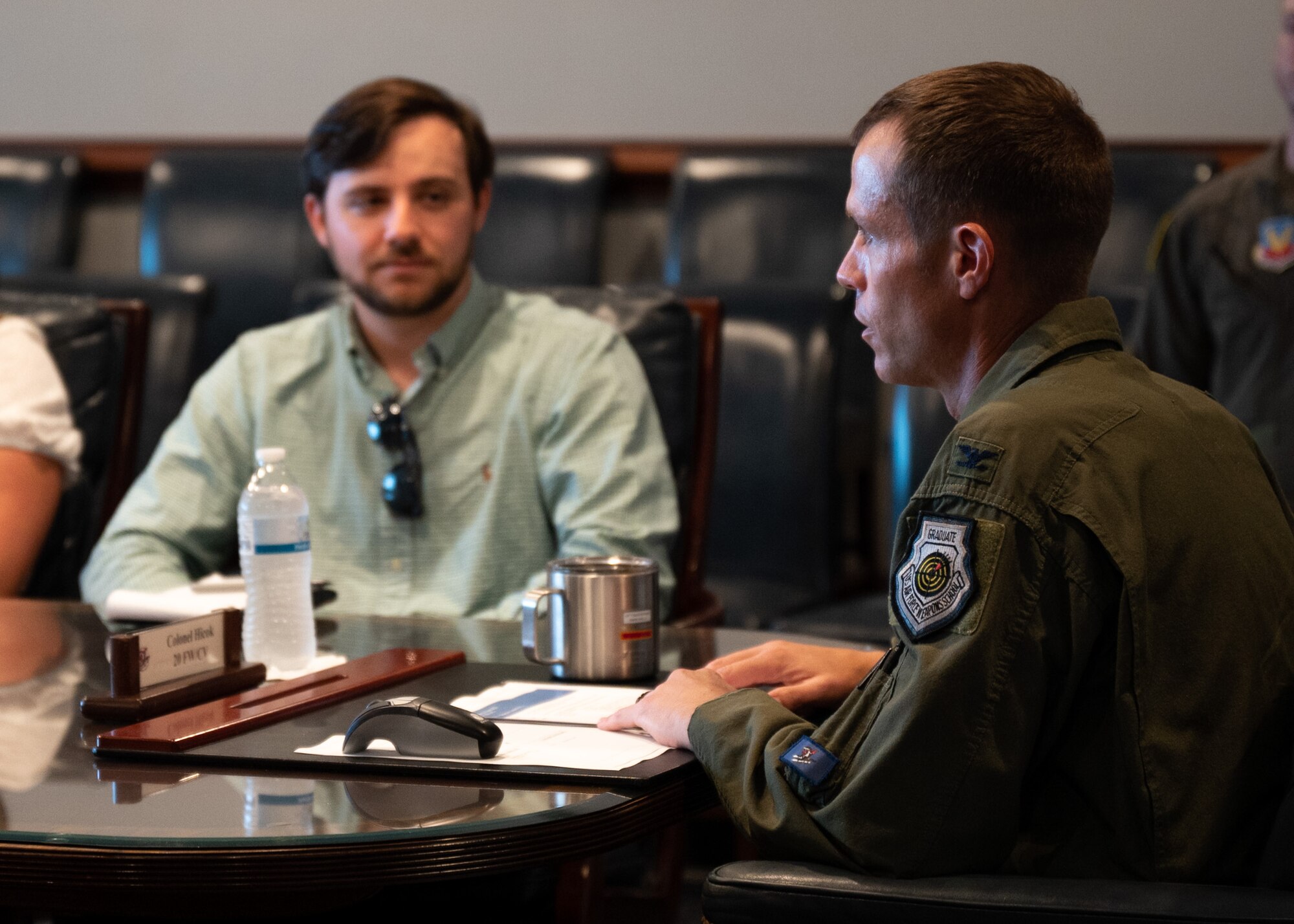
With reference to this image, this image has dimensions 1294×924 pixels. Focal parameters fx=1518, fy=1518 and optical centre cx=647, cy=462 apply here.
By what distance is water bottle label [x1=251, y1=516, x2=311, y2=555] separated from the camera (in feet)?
4.97

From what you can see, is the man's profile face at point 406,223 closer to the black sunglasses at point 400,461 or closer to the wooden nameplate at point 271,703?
the black sunglasses at point 400,461

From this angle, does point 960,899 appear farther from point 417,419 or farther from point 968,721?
point 417,419

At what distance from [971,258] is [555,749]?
1.58 feet

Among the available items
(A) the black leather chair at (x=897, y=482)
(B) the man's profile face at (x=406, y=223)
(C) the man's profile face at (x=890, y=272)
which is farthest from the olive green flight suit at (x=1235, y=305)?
(C) the man's profile face at (x=890, y=272)

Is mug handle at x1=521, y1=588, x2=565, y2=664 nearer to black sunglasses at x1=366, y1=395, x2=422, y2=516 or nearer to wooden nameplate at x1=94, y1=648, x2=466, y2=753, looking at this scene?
wooden nameplate at x1=94, y1=648, x2=466, y2=753

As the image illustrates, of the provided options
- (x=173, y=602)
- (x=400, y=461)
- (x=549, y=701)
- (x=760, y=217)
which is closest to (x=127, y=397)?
(x=400, y=461)

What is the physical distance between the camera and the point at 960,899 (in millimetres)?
931

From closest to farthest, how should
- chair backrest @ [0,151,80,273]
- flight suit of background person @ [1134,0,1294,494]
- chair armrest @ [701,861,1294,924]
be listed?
chair armrest @ [701,861,1294,924], flight suit of background person @ [1134,0,1294,494], chair backrest @ [0,151,80,273]

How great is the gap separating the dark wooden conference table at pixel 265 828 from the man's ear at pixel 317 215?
1.36 metres

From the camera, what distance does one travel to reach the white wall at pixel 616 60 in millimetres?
3410

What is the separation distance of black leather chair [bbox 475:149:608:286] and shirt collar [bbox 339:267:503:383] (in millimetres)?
1067

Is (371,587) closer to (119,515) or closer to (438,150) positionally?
(119,515)

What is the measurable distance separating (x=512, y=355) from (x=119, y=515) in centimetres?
61

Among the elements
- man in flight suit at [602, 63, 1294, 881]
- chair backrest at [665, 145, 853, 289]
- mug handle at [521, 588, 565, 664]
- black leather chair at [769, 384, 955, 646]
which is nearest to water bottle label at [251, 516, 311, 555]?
mug handle at [521, 588, 565, 664]
